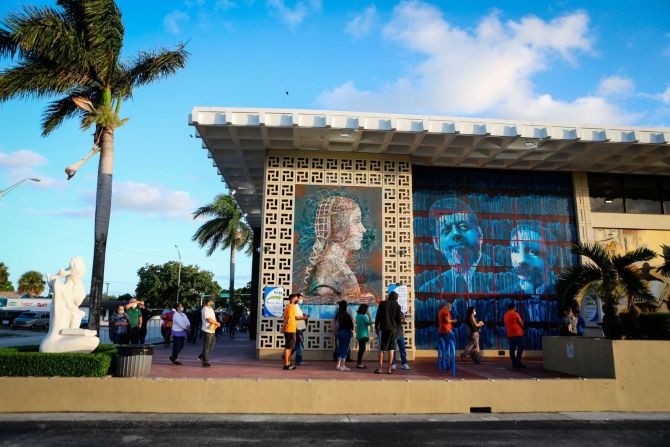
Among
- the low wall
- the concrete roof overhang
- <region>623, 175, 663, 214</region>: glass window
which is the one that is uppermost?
the concrete roof overhang

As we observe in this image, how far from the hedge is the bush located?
34.2ft

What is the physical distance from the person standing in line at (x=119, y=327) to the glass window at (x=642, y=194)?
16.3 m

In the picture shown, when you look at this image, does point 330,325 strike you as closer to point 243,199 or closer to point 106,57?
point 243,199

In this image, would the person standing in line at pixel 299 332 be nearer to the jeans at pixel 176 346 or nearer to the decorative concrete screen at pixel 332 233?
the decorative concrete screen at pixel 332 233

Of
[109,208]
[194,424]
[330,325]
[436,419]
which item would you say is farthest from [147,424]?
[109,208]

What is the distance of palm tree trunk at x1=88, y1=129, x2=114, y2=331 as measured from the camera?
472 inches

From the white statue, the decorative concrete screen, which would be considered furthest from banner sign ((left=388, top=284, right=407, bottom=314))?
the white statue

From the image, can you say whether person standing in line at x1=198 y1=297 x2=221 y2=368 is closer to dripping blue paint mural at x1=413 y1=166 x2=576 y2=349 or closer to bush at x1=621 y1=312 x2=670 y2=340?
dripping blue paint mural at x1=413 y1=166 x2=576 y2=349

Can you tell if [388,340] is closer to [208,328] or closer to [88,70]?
[208,328]

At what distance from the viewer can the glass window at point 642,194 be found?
594 inches

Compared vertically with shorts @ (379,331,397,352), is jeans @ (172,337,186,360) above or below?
below

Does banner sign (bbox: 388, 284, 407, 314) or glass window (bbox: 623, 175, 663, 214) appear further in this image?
glass window (bbox: 623, 175, 663, 214)

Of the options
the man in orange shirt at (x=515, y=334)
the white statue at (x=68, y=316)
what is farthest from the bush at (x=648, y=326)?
the white statue at (x=68, y=316)

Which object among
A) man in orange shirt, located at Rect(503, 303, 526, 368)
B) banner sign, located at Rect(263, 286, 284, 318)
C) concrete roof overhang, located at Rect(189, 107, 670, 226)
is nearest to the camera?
man in orange shirt, located at Rect(503, 303, 526, 368)
